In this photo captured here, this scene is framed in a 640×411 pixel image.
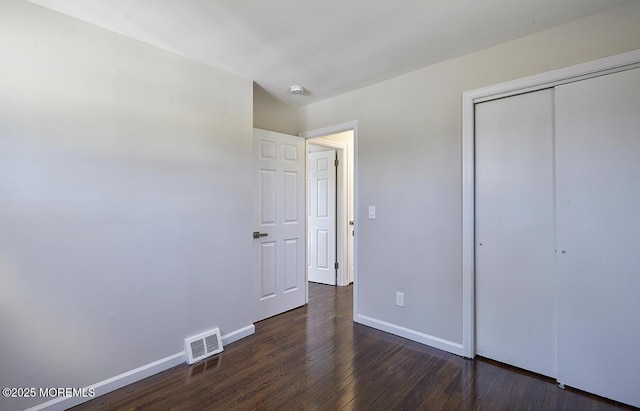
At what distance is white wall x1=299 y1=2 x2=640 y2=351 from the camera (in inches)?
84.8

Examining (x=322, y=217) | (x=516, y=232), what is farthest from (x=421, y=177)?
(x=322, y=217)

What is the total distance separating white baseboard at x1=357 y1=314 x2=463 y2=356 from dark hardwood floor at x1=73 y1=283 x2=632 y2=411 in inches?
2.0

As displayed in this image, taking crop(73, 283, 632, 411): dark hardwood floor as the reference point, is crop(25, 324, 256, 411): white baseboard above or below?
above

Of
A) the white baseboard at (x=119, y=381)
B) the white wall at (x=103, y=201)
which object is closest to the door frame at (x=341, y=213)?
the white wall at (x=103, y=201)

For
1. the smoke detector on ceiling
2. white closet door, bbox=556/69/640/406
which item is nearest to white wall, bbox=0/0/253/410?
the smoke detector on ceiling

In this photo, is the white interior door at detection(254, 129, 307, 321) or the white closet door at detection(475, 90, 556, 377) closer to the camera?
the white closet door at detection(475, 90, 556, 377)

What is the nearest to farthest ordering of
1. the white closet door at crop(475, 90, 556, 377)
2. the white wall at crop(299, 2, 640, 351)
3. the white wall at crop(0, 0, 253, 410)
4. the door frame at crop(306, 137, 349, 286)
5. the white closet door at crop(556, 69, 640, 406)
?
1. the white wall at crop(0, 0, 253, 410)
2. the white closet door at crop(556, 69, 640, 406)
3. the white closet door at crop(475, 90, 556, 377)
4. the white wall at crop(299, 2, 640, 351)
5. the door frame at crop(306, 137, 349, 286)

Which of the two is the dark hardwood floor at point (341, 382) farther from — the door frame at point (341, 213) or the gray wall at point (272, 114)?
the gray wall at point (272, 114)

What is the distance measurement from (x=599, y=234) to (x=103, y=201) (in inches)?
123

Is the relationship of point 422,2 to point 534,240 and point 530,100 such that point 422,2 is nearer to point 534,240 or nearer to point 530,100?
point 530,100

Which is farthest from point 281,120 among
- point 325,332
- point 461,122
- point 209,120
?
point 325,332

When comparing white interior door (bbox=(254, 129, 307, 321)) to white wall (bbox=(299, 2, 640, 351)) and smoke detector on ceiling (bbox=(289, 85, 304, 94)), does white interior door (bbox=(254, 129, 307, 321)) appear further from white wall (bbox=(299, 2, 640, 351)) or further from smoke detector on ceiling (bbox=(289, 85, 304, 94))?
white wall (bbox=(299, 2, 640, 351))

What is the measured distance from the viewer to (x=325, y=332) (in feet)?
9.18

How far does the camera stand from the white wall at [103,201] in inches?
64.0
